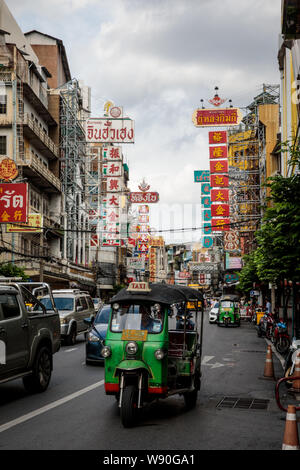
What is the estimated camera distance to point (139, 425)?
27.0 feet

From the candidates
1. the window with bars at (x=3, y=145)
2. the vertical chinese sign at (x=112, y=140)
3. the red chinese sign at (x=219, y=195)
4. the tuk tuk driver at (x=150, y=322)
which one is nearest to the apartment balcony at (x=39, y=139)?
the window with bars at (x=3, y=145)

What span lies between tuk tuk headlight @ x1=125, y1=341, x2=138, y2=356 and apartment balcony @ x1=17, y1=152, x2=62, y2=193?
33.7m

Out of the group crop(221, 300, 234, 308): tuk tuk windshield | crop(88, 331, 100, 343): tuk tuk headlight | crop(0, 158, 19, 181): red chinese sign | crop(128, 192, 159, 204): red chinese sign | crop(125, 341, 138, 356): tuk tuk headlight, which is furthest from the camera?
crop(128, 192, 159, 204): red chinese sign

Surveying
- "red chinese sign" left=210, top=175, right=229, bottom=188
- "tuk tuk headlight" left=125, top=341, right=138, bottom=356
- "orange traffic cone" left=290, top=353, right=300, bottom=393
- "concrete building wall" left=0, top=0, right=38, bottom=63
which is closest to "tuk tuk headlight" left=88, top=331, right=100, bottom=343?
"orange traffic cone" left=290, top=353, right=300, bottom=393

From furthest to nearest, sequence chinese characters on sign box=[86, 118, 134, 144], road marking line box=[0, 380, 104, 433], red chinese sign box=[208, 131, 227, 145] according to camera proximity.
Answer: chinese characters on sign box=[86, 118, 134, 144]
red chinese sign box=[208, 131, 227, 145]
road marking line box=[0, 380, 104, 433]

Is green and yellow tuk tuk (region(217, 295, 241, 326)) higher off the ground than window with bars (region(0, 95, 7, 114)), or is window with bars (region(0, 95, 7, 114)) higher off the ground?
window with bars (region(0, 95, 7, 114))

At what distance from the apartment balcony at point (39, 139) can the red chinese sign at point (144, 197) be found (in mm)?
8486

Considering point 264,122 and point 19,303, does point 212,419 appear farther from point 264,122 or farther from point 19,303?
point 264,122

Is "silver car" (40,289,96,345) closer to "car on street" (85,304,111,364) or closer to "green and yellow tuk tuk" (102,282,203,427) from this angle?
"car on street" (85,304,111,364)

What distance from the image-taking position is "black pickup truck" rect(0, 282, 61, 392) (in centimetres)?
970

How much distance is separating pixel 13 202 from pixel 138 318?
21.5 m

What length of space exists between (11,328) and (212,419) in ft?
13.3

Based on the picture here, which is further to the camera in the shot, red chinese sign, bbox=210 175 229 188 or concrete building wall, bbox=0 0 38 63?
concrete building wall, bbox=0 0 38 63
